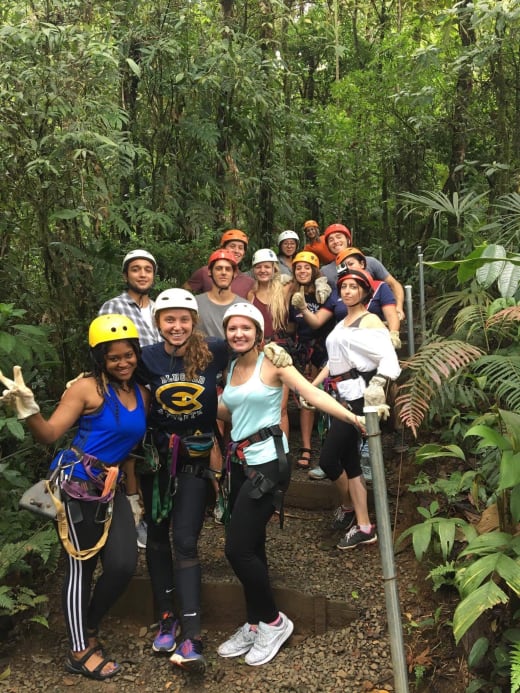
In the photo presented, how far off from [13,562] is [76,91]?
3.84m

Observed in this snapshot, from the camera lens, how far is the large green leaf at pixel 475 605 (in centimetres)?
256

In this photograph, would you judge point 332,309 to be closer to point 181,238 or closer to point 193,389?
point 193,389

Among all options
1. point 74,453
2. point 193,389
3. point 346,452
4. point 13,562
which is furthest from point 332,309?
point 13,562

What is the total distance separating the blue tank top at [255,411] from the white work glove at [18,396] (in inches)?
46.4

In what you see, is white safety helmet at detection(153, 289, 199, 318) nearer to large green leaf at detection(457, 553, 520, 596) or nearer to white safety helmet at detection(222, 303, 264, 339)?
white safety helmet at detection(222, 303, 264, 339)

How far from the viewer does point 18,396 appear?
9.53 ft

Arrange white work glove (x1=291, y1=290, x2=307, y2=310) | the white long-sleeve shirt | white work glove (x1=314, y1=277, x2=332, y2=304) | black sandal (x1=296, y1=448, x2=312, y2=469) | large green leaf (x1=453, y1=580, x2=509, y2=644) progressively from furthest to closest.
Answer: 1. black sandal (x1=296, y1=448, x2=312, y2=469)
2. white work glove (x1=314, y1=277, x2=332, y2=304)
3. white work glove (x1=291, y1=290, x2=307, y2=310)
4. the white long-sleeve shirt
5. large green leaf (x1=453, y1=580, x2=509, y2=644)

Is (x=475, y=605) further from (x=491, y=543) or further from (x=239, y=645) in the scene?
(x=239, y=645)

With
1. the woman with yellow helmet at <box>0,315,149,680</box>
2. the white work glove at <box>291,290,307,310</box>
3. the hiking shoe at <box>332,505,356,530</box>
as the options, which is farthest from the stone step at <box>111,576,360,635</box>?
the white work glove at <box>291,290,307,310</box>

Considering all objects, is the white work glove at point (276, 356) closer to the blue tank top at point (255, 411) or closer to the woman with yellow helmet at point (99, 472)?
the blue tank top at point (255, 411)

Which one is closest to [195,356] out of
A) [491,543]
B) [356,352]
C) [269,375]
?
[269,375]

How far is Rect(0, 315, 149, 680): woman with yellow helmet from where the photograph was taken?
3.40 meters

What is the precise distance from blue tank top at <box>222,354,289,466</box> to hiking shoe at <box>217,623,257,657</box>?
121 centimetres

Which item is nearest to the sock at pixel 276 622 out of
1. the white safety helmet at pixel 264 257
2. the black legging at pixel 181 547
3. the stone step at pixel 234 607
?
the stone step at pixel 234 607
